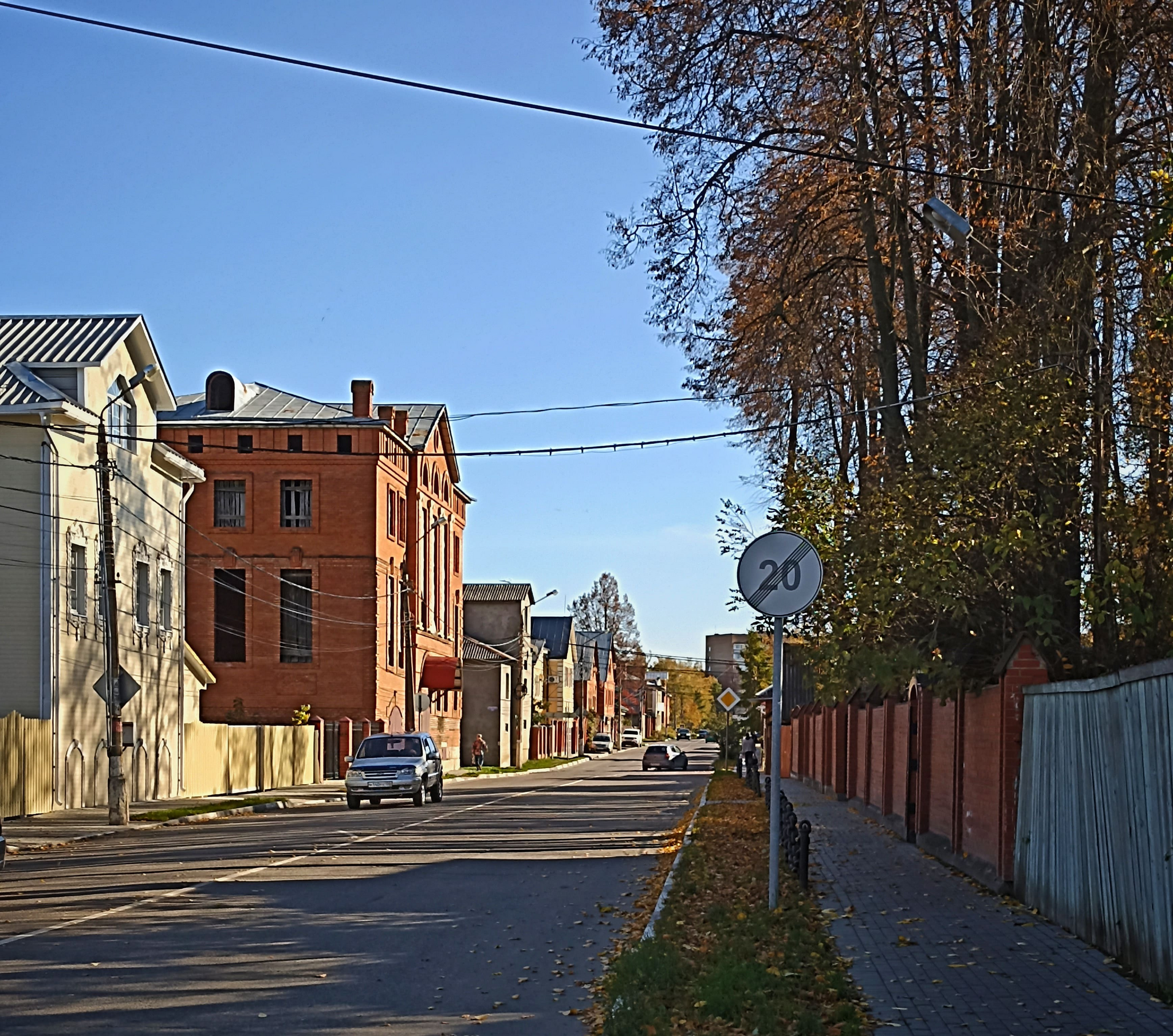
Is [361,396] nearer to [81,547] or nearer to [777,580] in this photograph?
[81,547]

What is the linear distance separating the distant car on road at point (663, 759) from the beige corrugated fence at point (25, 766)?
46060 mm

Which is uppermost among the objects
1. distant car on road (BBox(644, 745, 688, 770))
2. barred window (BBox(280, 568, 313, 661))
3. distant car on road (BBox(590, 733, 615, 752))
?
barred window (BBox(280, 568, 313, 661))

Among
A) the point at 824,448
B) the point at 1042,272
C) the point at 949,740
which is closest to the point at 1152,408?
the point at 1042,272

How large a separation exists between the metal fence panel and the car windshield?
2519 cm

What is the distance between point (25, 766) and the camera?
3088 cm

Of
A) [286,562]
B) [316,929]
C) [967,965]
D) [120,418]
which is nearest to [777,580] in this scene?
[967,965]

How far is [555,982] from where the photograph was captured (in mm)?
10375

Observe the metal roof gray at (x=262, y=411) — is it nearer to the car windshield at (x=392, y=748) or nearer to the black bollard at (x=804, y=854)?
the car windshield at (x=392, y=748)

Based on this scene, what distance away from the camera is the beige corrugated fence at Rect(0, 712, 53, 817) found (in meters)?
29.8

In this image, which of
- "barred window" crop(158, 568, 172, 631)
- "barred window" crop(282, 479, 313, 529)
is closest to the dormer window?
"barred window" crop(158, 568, 172, 631)

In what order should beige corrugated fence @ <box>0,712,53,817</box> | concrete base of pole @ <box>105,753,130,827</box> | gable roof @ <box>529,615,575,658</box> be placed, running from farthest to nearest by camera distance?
gable roof @ <box>529,615,575,658</box>, beige corrugated fence @ <box>0,712,53,817</box>, concrete base of pole @ <box>105,753,130,827</box>

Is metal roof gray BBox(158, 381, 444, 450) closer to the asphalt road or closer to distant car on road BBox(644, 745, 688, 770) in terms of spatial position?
distant car on road BBox(644, 745, 688, 770)

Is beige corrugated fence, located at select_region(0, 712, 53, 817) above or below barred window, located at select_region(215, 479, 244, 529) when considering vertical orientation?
below

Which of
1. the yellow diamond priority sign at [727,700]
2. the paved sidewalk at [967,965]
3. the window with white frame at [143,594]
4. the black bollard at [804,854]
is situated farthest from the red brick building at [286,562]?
the black bollard at [804,854]
